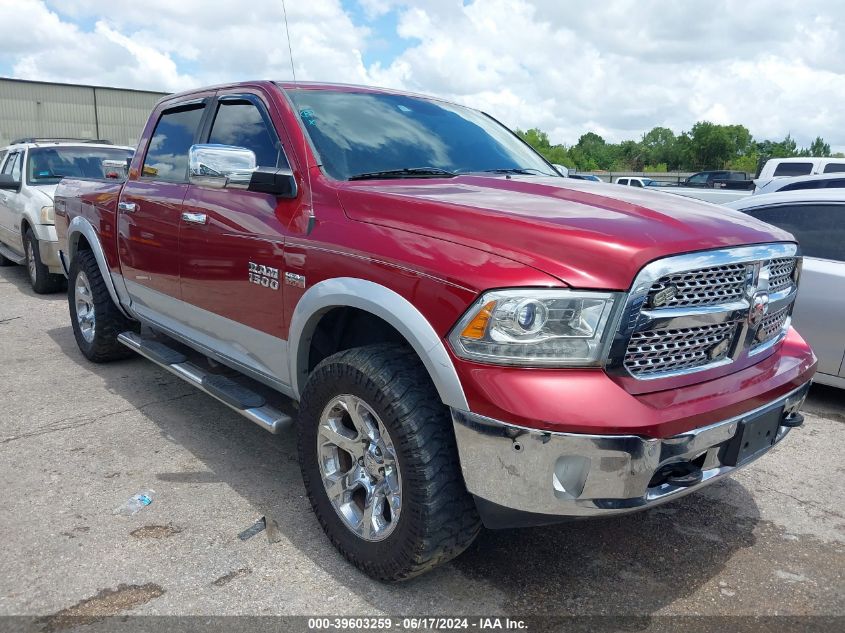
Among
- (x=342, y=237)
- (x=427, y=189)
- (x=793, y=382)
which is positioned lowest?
(x=793, y=382)

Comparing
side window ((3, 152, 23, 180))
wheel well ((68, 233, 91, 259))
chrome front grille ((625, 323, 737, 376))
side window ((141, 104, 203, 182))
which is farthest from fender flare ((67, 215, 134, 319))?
side window ((3, 152, 23, 180))

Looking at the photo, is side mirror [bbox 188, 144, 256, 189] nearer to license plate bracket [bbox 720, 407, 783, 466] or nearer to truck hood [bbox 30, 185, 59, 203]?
license plate bracket [bbox 720, 407, 783, 466]

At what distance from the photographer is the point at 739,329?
2516mm

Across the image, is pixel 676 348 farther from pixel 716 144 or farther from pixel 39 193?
pixel 716 144

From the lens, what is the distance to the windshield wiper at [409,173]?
3119 mm

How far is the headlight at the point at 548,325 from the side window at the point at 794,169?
15461mm

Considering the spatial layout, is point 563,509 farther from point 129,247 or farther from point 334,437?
point 129,247

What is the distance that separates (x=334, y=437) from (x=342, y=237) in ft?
2.61

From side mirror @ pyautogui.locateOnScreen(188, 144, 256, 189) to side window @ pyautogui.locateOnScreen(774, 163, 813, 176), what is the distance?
15289 millimetres

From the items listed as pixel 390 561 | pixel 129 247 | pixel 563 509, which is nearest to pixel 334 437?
pixel 390 561

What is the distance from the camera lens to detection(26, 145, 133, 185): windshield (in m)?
8.52

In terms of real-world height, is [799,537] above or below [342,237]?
below

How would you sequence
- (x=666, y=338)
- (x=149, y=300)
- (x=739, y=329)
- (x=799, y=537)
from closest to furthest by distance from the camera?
(x=666, y=338)
(x=739, y=329)
(x=799, y=537)
(x=149, y=300)

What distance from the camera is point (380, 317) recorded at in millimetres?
2557
